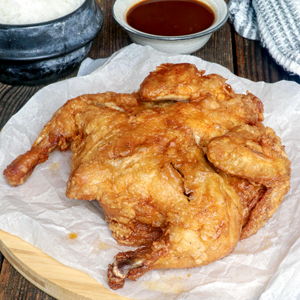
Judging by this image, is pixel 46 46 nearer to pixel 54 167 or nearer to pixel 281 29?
pixel 54 167

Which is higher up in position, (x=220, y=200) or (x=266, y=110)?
(x=220, y=200)

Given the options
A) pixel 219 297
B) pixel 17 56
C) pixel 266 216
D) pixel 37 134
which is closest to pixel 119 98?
pixel 37 134

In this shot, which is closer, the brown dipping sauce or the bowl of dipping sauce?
the bowl of dipping sauce

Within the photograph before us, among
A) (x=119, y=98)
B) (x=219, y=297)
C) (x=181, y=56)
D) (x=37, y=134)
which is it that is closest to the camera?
(x=219, y=297)

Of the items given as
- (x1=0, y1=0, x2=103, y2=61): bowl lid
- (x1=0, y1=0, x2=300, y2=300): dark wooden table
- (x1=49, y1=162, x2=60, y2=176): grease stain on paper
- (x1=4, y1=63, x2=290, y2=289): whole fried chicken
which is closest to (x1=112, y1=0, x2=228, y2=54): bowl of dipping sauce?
(x1=0, y1=0, x2=300, y2=300): dark wooden table

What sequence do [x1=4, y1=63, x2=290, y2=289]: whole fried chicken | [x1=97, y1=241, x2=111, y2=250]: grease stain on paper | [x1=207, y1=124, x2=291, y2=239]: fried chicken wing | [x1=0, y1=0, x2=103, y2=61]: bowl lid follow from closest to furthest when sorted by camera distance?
[x1=4, y1=63, x2=290, y2=289]: whole fried chicken
[x1=207, y1=124, x2=291, y2=239]: fried chicken wing
[x1=97, y1=241, x2=111, y2=250]: grease stain on paper
[x1=0, y1=0, x2=103, y2=61]: bowl lid

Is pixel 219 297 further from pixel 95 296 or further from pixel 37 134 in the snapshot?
pixel 37 134

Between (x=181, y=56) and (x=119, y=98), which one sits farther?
(x=181, y=56)

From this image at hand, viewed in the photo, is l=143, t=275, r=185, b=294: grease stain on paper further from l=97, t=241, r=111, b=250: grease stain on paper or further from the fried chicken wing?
the fried chicken wing

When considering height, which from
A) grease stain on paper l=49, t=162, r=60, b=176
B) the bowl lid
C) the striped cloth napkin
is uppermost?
the bowl lid
